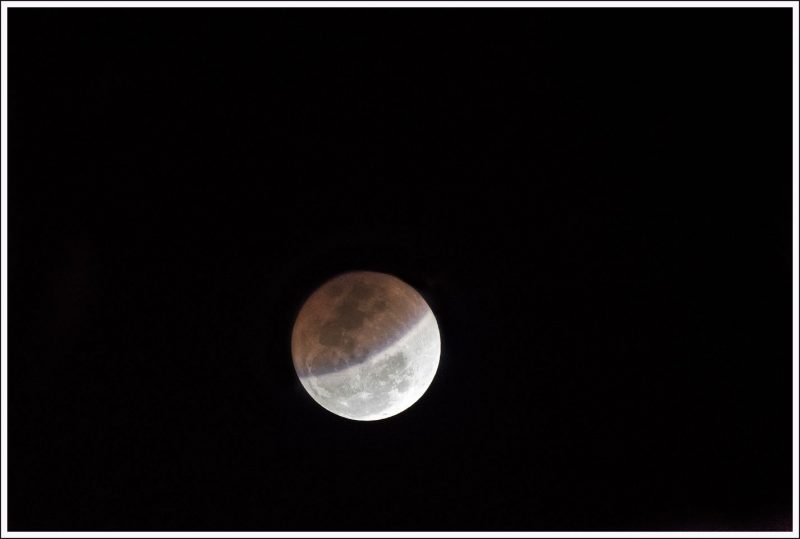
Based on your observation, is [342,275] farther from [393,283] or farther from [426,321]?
[426,321]

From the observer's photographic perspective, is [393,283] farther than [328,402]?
Yes

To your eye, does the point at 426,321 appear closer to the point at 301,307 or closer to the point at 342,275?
the point at 342,275

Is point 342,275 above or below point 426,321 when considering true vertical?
above

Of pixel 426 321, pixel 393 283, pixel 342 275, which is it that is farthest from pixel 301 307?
pixel 426 321

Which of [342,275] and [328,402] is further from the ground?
[342,275]

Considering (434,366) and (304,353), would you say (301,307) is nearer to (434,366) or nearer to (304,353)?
(304,353)

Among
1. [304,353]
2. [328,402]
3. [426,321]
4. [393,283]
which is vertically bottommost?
[328,402]

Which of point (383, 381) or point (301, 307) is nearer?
point (383, 381)

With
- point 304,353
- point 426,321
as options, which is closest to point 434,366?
point 426,321
